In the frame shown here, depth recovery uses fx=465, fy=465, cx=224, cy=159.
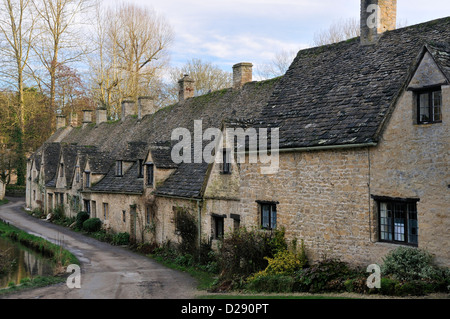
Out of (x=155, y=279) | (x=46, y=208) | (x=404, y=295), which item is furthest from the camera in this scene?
(x=46, y=208)

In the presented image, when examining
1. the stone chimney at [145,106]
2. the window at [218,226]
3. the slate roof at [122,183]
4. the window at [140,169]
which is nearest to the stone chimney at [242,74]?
the window at [140,169]

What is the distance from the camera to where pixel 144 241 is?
26.1 meters

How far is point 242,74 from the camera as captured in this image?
91.7 ft

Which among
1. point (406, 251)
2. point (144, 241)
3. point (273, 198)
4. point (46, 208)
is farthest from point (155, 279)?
point (46, 208)

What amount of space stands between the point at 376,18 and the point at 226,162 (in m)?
8.24

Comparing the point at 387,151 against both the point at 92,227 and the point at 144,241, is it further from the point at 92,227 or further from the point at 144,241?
the point at 92,227

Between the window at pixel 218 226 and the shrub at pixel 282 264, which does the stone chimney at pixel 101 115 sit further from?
the shrub at pixel 282 264

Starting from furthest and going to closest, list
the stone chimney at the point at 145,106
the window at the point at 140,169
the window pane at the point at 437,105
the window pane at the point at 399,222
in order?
the stone chimney at the point at 145,106 → the window at the point at 140,169 → the window pane at the point at 399,222 → the window pane at the point at 437,105

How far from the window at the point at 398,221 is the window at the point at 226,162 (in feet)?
26.5

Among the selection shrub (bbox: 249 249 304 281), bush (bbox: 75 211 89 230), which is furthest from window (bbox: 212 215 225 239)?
bush (bbox: 75 211 89 230)

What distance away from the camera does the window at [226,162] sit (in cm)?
1992

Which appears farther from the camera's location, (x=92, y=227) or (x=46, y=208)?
(x=46, y=208)
